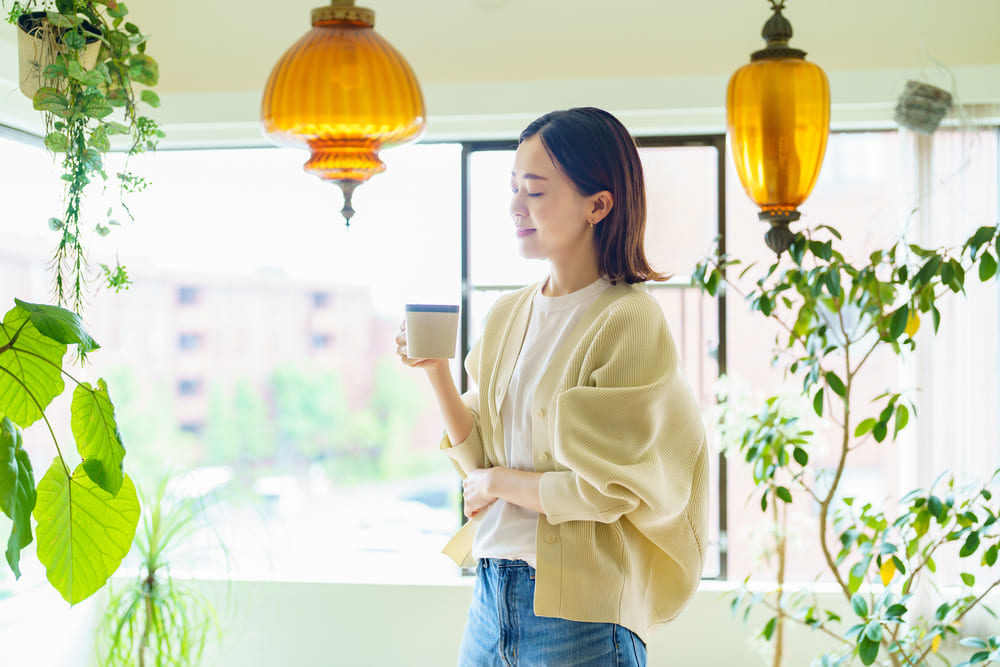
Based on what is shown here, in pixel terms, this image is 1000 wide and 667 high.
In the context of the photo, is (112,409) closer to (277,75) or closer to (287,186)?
(277,75)

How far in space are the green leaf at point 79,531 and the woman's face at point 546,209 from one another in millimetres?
660

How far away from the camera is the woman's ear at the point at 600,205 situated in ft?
3.91

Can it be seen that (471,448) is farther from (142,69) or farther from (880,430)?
(142,69)

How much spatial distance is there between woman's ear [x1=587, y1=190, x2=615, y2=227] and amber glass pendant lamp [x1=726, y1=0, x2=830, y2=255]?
0.20 meters

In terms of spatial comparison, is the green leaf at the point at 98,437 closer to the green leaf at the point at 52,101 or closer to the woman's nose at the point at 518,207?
the woman's nose at the point at 518,207

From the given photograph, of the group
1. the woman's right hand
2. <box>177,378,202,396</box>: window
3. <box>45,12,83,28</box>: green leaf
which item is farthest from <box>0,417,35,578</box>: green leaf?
<box>177,378,202,396</box>: window

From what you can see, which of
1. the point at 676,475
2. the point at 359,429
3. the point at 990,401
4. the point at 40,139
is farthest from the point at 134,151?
the point at 359,429

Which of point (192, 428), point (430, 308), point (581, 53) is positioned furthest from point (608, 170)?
point (192, 428)

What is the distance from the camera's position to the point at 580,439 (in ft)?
3.55

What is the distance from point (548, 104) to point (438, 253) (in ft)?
2.26

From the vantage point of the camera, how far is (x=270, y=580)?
2.95 meters

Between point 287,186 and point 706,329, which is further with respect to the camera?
point 287,186

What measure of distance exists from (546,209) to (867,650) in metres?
1.18

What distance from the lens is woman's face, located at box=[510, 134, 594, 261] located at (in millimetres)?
1191
